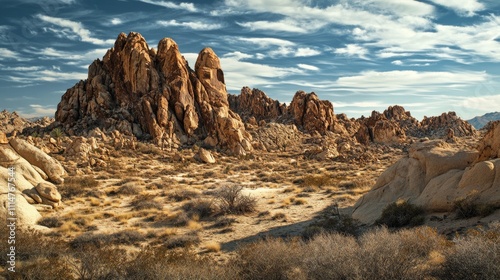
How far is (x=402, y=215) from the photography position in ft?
39.2

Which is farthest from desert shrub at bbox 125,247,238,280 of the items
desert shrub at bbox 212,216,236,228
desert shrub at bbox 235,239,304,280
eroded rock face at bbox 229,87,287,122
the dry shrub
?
eroded rock face at bbox 229,87,287,122

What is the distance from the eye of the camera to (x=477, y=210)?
10.2m

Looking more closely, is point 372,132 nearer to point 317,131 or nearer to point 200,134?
point 317,131

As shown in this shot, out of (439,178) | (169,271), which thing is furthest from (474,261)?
(439,178)

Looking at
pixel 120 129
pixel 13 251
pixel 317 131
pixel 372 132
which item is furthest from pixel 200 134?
pixel 13 251

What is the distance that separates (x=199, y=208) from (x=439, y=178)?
11.4 m

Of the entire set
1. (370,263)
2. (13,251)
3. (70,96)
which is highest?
(70,96)

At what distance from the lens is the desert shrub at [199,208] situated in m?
17.0

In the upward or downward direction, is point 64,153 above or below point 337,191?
above

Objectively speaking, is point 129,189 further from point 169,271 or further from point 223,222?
point 169,271

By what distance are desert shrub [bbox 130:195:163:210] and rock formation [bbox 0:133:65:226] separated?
3.98m

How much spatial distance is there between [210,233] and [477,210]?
32.3 feet

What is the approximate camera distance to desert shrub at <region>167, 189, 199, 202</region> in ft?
69.3

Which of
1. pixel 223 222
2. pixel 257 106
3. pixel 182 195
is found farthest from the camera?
pixel 257 106
